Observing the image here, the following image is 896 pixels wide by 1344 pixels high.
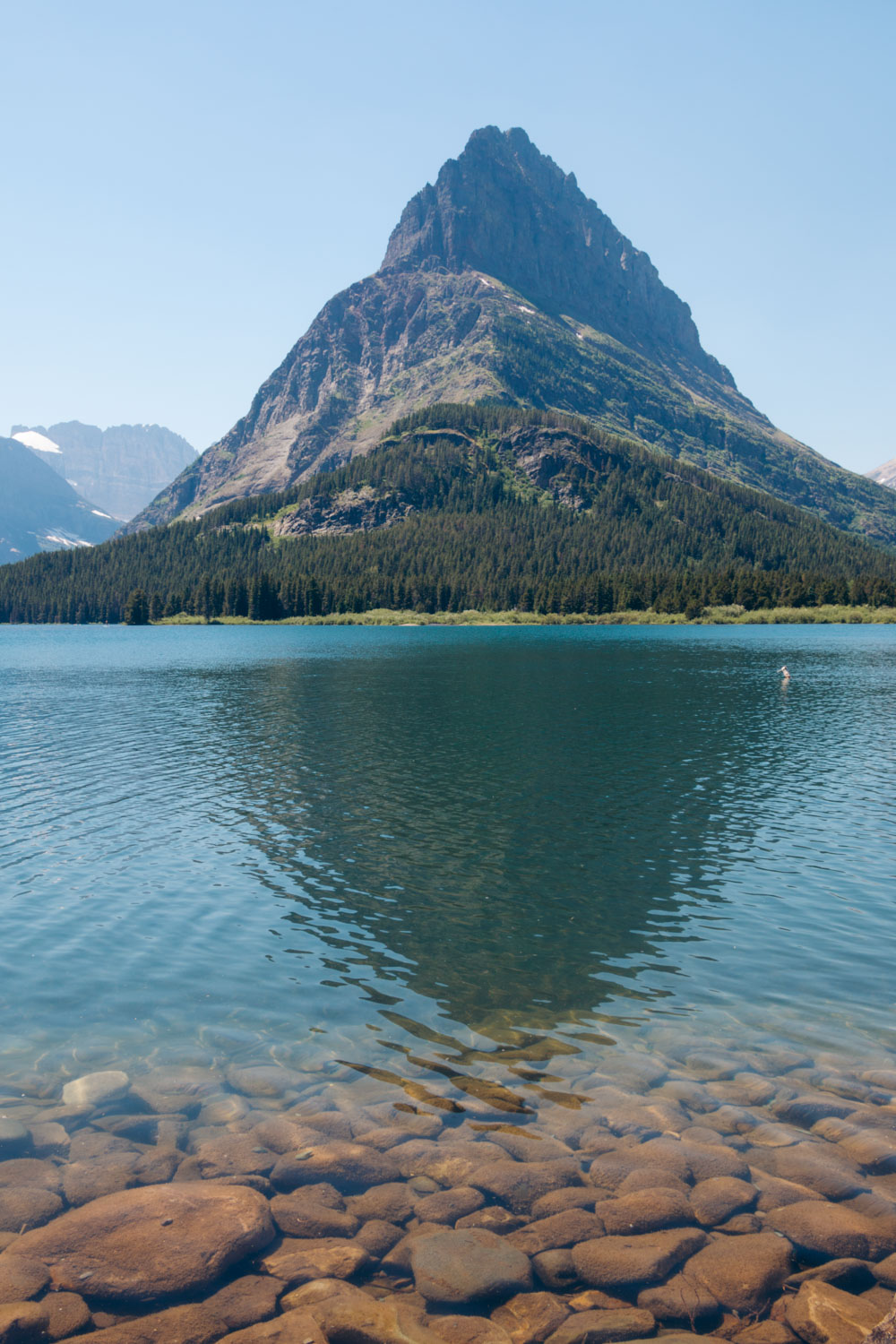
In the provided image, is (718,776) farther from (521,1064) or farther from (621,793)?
(521,1064)

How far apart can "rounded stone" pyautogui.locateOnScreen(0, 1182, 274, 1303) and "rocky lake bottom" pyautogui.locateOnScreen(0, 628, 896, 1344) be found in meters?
0.04

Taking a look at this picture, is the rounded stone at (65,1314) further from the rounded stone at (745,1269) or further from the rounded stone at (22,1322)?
the rounded stone at (745,1269)

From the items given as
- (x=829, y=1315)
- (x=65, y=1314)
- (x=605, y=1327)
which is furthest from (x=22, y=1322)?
(x=829, y=1315)

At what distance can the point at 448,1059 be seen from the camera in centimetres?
1627

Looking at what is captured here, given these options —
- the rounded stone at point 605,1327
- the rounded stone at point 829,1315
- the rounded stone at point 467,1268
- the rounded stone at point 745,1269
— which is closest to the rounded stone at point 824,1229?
the rounded stone at point 745,1269

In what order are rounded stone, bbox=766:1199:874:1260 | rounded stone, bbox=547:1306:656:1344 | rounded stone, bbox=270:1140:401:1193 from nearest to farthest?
rounded stone, bbox=547:1306:656:1344, rounded stone, bbox=766:1199:874:1260, rounded stone, bbox=270:1140:401:1193

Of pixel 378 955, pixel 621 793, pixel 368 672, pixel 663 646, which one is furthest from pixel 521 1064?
pixel 663 646

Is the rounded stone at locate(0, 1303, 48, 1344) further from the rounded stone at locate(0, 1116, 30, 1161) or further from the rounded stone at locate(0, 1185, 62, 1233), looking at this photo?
the rounded stone at locate(0, 1116, 30, 1161)

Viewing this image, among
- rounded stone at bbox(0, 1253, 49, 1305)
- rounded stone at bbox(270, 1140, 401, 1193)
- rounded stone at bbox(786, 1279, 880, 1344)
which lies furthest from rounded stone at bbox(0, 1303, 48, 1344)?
rounded stone at bbox(786, 1279, 880, 1344)

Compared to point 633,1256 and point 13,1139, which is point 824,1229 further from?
point 13,1139

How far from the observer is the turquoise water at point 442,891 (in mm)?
17688

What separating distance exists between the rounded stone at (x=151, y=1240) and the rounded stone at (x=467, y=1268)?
7.80 feet

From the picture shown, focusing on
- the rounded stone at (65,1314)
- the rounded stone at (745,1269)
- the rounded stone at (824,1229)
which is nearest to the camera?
the rounded stone at (65,1314)

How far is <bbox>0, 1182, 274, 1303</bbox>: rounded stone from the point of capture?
1053cm
